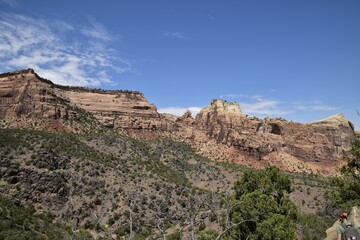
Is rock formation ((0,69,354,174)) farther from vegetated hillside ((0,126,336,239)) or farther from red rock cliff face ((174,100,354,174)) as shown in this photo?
vegetated hillside ((0,126,336,239))

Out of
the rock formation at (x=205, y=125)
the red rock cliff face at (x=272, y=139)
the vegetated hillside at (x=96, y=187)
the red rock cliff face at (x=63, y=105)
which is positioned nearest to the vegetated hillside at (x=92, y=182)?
the vegetated hillside at (x=96, y=187)

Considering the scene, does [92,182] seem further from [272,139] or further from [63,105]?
[272,139]

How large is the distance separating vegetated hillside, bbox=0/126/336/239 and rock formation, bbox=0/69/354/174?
589 inches

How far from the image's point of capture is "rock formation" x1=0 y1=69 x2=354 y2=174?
80.8 m

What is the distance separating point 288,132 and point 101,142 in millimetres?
58539

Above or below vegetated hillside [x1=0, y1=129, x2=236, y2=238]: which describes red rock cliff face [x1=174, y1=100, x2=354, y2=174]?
above

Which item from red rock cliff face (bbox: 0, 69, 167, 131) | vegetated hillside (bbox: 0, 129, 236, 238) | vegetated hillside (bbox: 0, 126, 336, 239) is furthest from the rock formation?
vegetated hillside (bbox: 0, 129, 236, 238)

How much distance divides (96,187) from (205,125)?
194 ft

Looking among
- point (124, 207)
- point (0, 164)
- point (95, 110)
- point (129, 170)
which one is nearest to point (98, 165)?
point (129, 170)

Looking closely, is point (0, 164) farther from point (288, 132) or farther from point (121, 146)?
point (288, 132)

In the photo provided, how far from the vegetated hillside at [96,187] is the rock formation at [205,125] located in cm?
1497

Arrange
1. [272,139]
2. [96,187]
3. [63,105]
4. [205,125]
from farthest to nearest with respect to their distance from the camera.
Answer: [205,125]
[272,139]
[63,105]
[96,187]

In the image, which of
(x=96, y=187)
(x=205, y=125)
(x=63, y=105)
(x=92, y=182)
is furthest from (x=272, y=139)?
(x=92, y=182)

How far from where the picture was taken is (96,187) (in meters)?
A: 55.5
